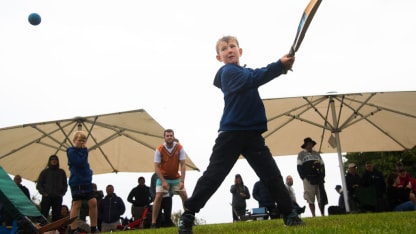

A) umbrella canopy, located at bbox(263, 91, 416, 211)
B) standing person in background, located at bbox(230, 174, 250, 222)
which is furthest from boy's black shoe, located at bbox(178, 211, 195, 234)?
standing person in background, located at bbox(230, 174, 250, 222)

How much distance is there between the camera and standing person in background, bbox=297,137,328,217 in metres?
10.6

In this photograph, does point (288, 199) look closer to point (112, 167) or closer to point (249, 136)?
point (249, 136)

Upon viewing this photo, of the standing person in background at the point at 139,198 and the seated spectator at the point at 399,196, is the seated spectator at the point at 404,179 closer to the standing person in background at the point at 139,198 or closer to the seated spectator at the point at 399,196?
the seated spectator at the point at 399,196

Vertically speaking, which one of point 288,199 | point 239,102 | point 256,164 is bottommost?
point 288,199

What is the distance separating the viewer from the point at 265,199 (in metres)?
12.0

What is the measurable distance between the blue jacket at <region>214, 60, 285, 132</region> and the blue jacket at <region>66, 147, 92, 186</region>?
3.50m

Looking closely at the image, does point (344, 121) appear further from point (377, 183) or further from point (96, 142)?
point (96, 142)

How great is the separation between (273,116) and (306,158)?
184 cm

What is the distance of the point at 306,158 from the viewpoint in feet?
35.0

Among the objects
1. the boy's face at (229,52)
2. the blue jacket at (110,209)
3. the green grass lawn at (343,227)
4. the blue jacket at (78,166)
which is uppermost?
the boy's face at (229,52)

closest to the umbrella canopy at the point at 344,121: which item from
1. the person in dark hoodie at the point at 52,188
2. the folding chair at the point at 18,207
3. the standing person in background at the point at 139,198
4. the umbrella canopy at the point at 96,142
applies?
the umbrella canopy at the point at 96,142

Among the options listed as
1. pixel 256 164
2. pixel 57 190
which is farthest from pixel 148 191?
pixel 256 164

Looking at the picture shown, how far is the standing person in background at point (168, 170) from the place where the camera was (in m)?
8.36

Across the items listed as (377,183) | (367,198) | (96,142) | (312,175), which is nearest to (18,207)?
(312,175)
